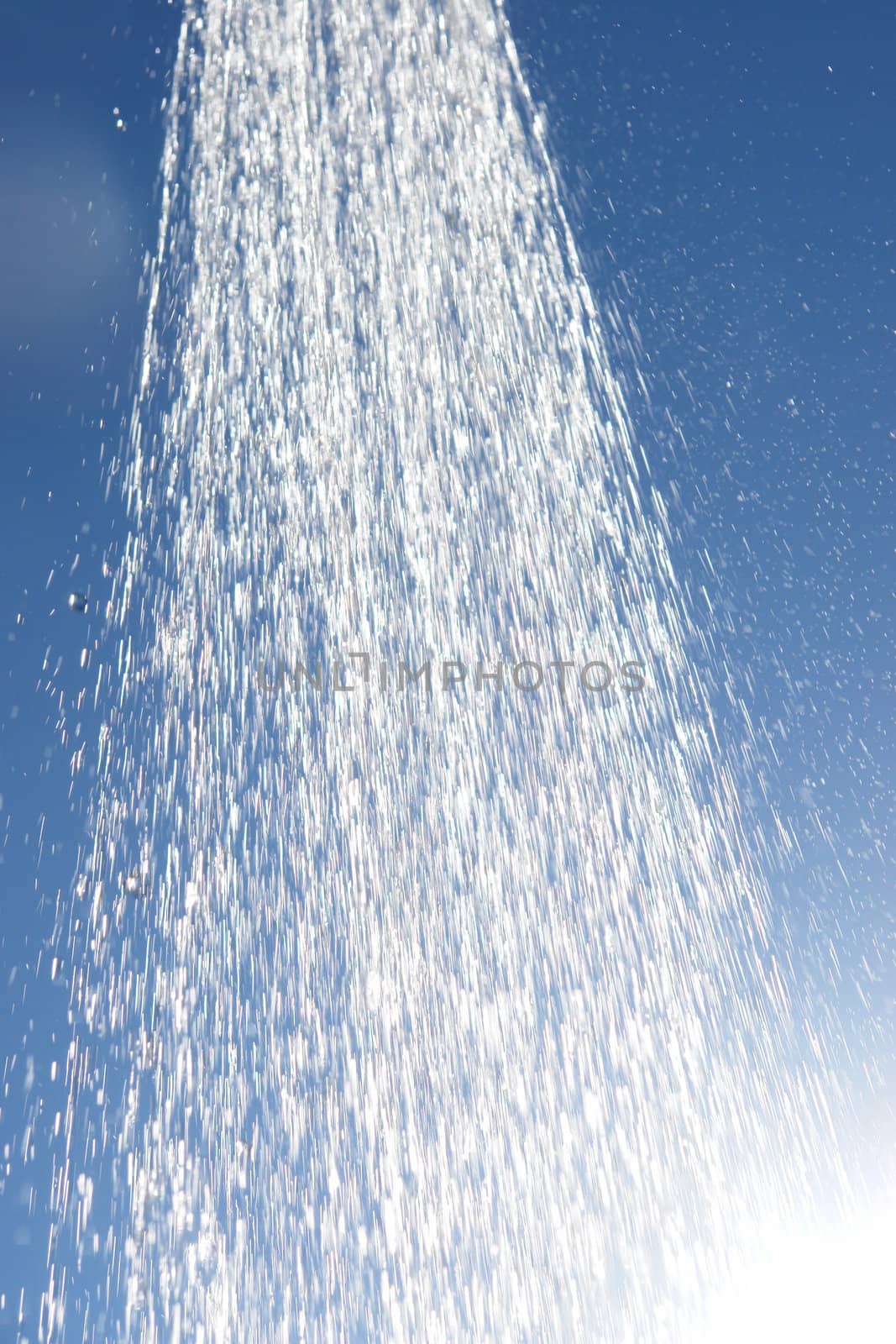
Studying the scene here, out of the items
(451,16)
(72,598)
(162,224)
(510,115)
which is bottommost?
(72,598)

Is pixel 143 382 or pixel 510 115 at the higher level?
pixel 510 115

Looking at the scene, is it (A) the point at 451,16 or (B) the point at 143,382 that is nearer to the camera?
(B) the point at 143,382

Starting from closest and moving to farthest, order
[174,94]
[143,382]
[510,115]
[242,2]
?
[143,382]
[174,94]
[510,115]
[242,2]

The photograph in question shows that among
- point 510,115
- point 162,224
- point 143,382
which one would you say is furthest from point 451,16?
point 143,382

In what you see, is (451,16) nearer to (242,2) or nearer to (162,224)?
(242,2)

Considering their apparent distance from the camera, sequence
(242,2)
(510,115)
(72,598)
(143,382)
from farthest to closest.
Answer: (242,2) → (510,115) → (143,382) → (72,598)

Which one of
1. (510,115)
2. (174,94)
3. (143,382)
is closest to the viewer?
(143,382)

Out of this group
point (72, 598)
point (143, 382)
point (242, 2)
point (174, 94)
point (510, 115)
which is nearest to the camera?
point (72, 598)

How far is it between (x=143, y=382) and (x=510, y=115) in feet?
20.5

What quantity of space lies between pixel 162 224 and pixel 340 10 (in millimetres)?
5193

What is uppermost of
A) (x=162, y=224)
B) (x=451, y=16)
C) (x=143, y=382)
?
(x=451, y=16)

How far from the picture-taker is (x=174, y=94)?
11.8 m

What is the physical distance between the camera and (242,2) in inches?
544

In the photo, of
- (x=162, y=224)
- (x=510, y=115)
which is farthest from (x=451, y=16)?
(x=162, y=224)
